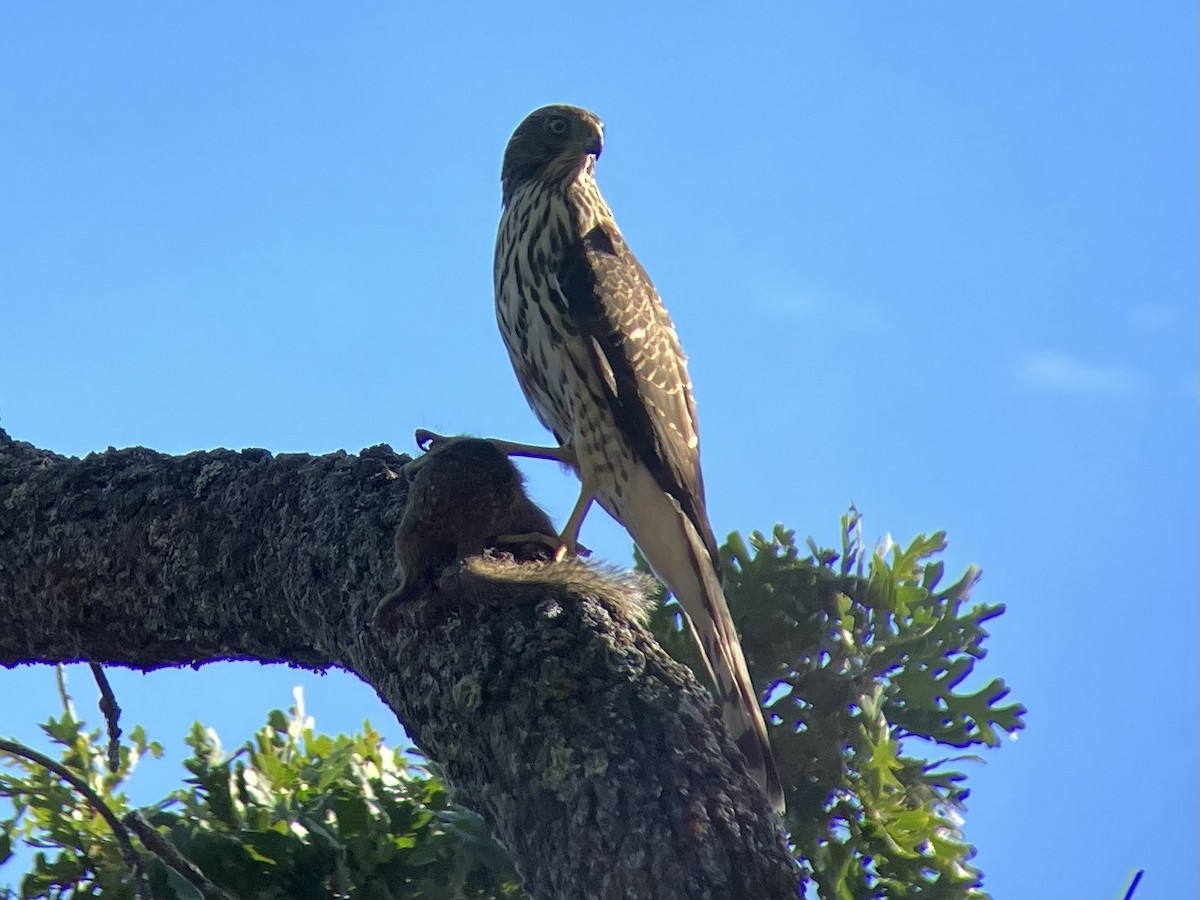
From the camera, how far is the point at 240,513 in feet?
8.70

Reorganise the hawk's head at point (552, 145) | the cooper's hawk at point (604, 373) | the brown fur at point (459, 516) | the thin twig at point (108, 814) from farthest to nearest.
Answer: the hawk's head at point (552, 145) → the cooper's hawk at point (604, 373) → the brown fur at point (459, 516) → the thin twig at point (108, 814)

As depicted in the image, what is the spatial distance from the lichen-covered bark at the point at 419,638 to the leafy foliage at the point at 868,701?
559mm

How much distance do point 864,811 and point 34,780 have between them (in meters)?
1.57

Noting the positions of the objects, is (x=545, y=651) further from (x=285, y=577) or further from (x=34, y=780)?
(x=34, y=780)

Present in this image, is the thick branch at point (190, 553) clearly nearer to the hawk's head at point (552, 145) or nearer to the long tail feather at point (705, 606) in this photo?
the long tail feather at point (705, 606)

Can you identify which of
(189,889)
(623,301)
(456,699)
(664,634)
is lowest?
(189,889)

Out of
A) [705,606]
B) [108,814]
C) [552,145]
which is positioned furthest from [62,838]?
[552,145]

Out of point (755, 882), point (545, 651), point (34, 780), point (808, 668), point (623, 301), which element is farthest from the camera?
point (623, 301)

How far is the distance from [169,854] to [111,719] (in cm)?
64

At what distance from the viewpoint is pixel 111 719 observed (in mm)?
2623

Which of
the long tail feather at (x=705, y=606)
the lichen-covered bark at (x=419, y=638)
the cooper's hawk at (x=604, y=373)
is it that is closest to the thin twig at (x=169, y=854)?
the lichen-covered bark at (x=419, y=638)

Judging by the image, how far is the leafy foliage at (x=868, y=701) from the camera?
88.8 inches

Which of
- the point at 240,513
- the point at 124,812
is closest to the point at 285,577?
the point at 240,513

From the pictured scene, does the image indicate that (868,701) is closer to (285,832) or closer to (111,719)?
A: (285,832)
